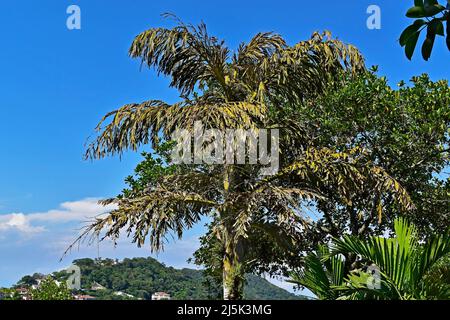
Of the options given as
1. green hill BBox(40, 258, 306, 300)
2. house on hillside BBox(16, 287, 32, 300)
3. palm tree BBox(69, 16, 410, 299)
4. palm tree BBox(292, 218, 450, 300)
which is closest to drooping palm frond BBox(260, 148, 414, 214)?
palm tree BBox(69, 16, 410, 299)

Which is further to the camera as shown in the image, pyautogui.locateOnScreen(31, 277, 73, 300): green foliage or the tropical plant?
pyautogui.locateOnScreen(31, 277, 73, 300): green foliage

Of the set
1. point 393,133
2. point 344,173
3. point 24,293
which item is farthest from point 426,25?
point 24,293

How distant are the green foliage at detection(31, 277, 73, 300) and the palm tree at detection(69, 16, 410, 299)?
551 centimetres

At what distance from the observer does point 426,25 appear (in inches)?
86.6

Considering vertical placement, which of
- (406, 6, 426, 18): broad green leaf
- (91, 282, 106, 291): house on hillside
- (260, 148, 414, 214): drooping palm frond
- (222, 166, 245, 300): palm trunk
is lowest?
(91, 282, 106, 291): house on hillside

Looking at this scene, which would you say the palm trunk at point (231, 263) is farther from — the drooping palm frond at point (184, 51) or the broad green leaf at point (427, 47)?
the broad green leaf at point (427, 47)

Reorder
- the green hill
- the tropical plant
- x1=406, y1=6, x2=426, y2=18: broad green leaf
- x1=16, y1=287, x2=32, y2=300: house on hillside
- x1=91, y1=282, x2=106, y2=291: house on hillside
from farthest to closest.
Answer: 1. x1=91, y1=282, x2=106, y2=291: house on hillside
2. the green hill
3. x1=16, y1=287, x2=32, y2=300: house on hillside
4. the tropical plant
5. x1=406, y1=6, x2=426, y2=18: broad green leaf

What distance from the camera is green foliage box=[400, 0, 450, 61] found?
212 cm

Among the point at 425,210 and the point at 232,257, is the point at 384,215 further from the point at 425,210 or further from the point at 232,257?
the point at 232,257

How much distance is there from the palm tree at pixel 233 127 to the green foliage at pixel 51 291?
5507 mm

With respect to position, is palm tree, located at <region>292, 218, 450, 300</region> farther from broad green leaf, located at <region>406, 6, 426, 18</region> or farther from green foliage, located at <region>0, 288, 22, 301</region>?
green foliage, located at <region>0, 288, 22, 301</region>

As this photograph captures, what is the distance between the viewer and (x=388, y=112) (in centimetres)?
1252

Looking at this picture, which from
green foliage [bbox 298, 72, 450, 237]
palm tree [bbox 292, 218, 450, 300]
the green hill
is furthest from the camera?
the green hill
